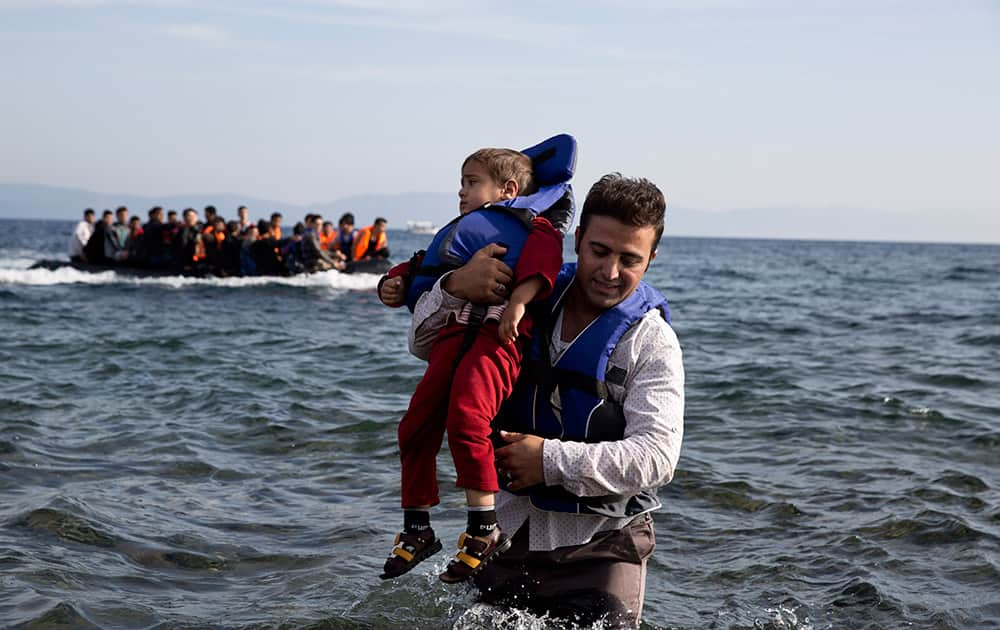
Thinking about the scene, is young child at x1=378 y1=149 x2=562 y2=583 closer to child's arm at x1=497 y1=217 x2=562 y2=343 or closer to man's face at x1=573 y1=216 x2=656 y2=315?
child's arm at x1=497 y1=217 x2=562 y2=343

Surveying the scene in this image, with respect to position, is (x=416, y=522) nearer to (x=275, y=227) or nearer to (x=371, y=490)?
(x=371, y=490)

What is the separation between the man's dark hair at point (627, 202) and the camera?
354cm

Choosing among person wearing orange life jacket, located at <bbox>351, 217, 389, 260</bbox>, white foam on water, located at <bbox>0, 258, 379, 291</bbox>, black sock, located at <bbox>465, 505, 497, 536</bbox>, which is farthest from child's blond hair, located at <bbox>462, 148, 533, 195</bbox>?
person wearing orange life jacket, located at <bbox>351, 217, 389, 260</bbox>

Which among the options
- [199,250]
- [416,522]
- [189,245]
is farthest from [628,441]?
[189,245]

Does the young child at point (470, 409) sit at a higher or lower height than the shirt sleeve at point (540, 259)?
lower

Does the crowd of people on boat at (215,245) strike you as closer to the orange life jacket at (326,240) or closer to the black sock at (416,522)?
the orange life jacket at (326,240)

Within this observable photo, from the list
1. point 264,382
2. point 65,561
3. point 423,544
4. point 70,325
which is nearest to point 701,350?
point 264,382

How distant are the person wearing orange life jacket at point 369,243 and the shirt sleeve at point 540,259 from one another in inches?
1033

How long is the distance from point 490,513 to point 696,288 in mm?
31386

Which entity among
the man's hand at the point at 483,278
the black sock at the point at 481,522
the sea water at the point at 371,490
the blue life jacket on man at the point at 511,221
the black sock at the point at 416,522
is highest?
the blue life jacket on man at the point at 511,221

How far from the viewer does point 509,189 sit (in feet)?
13.1

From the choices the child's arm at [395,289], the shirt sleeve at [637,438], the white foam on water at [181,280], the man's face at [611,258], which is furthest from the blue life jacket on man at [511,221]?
the white foam on water at [181,280]

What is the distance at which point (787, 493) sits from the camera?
7934 mm

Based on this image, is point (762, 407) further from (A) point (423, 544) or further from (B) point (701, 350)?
(A) point (423, 544)
